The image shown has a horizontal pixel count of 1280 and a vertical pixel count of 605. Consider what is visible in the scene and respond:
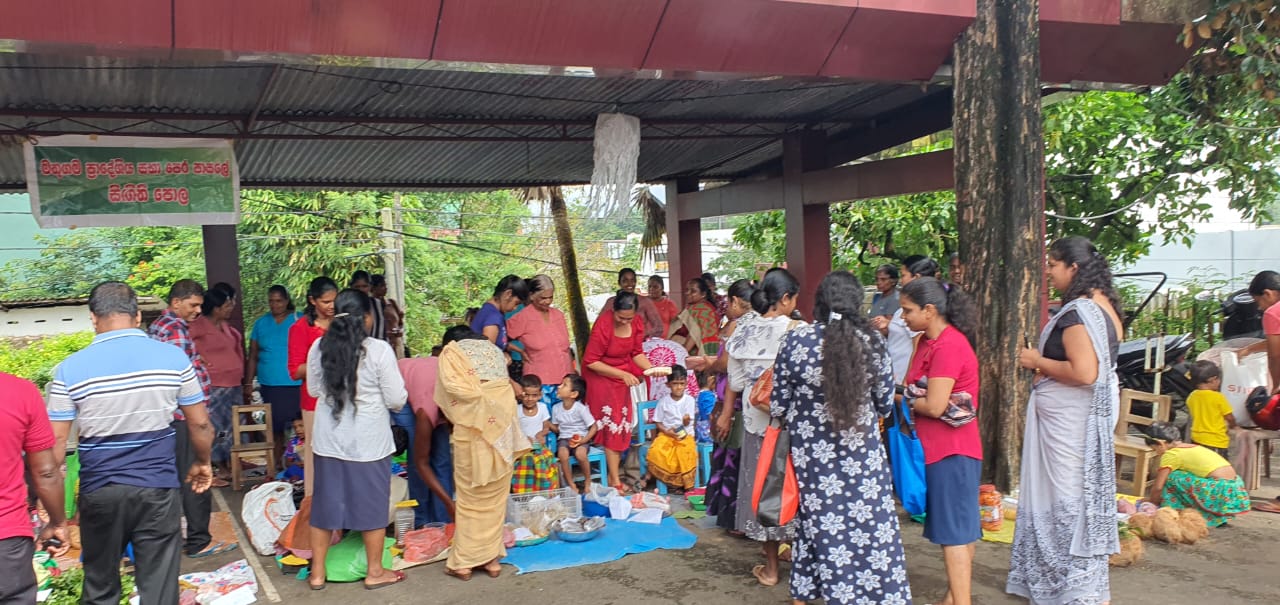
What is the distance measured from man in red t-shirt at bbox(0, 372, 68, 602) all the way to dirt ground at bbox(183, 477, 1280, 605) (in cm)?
151

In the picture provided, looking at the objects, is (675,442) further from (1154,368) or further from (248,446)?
(1154,368)

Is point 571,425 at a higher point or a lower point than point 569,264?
lower

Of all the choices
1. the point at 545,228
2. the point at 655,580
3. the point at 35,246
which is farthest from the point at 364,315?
the point at 545,228

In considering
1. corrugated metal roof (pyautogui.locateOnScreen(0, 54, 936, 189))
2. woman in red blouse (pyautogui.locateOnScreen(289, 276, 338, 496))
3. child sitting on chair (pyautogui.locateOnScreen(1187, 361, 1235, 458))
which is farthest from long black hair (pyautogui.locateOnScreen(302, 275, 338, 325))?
child sitting on chair (pyautogui.locateOnScreen(1187, 361, 1235, 458))

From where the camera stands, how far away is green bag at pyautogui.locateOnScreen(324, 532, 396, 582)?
476 centimetres

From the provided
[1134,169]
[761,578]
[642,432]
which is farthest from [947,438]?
[1134,169]

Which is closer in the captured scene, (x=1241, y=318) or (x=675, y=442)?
(x=675, y=442)

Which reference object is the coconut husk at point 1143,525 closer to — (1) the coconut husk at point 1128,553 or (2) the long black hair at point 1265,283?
(1) the coconut husk at point 1128,553

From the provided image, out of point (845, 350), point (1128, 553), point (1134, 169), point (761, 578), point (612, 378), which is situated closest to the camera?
point (845, 350)

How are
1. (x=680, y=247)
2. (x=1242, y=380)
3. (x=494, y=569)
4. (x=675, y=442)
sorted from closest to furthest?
(x=494, y=569) → (x=675, y=442) → (x=1242, y=380) → (x=680, y=247)

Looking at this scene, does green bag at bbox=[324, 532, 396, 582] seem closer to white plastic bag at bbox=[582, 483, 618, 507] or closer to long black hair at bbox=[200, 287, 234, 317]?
white plastic bag at bbox=[582, 483, 618, 507]

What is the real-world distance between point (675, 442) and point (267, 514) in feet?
9.04

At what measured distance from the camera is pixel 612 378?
6246 mm

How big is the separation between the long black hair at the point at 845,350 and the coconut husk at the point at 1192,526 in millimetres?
2751
